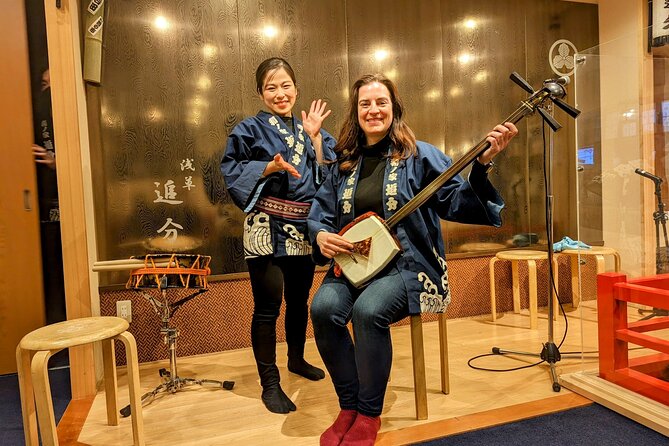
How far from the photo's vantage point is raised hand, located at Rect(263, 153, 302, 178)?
1.97 meters

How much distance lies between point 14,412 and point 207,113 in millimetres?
1843

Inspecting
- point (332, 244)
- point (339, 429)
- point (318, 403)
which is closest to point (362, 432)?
point (339, 429)

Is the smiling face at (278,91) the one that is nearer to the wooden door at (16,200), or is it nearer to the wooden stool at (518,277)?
the wooden door at (16,200)

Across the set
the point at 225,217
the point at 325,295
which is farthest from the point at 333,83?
the point at 325,295

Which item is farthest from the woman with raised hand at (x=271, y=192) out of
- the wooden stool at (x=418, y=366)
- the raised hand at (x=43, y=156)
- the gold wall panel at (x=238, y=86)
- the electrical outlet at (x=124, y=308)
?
the raised hand at (x=43, y=156)

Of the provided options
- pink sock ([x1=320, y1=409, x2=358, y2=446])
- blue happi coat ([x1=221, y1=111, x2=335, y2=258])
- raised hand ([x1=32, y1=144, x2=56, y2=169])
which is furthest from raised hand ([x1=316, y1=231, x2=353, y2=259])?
raised hand ([x1=32, y1=144, x2=56, y2=169])

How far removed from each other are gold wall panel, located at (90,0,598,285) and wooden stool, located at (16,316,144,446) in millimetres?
1125

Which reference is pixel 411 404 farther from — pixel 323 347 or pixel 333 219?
pixel 333 219

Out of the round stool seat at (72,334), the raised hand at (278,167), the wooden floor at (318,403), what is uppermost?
the raised hand at (278,167)

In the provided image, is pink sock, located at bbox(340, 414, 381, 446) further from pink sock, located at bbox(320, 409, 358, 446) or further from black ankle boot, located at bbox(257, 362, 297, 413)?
black ankle boot, located at bbox(257, 362, 297, 413)

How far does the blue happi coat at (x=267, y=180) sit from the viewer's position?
2082mm

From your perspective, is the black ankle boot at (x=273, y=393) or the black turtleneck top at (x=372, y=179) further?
the black ankle boot at (x=273, y=393)

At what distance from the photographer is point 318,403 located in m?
2.14

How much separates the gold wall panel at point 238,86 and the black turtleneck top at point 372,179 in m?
1.27
